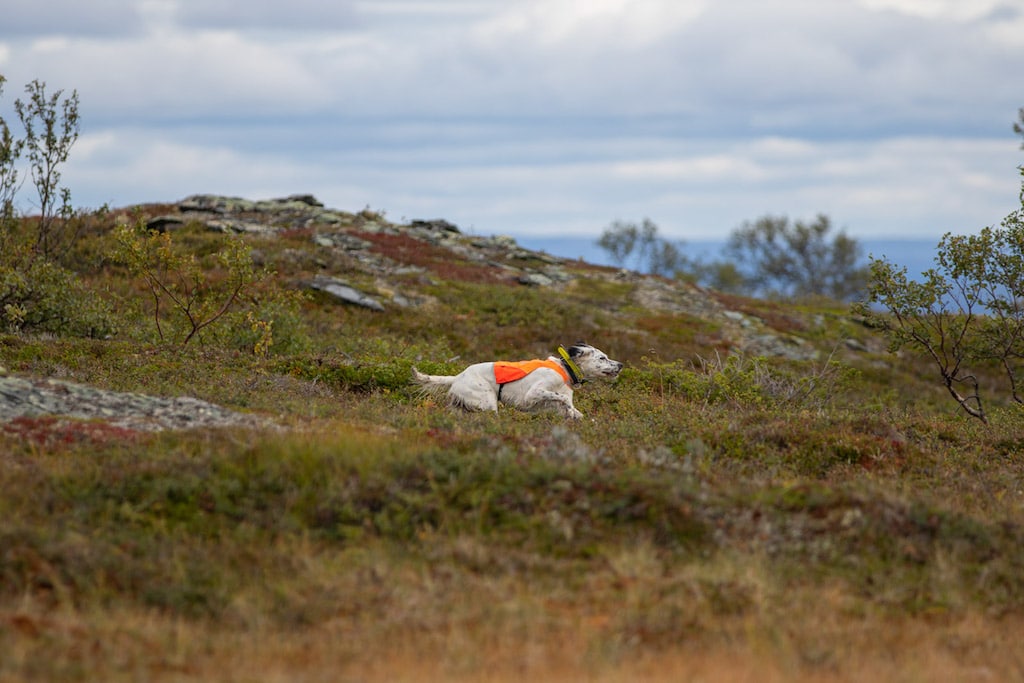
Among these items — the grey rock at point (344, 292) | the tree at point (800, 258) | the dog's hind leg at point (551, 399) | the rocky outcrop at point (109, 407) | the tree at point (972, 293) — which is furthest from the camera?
the tree at point (800, 258)

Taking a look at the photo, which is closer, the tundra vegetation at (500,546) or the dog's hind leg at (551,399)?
the tundra vegetation at (500,546)

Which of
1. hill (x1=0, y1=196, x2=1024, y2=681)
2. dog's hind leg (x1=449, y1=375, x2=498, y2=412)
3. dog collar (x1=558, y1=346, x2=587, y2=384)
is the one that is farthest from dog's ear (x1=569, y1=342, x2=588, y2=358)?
dog's hind leg (x1=449, y1=375, x2=498, y2=412)

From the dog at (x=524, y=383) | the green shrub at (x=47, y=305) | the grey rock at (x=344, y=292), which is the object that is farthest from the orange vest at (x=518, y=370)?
the grey rock at (x=344, y=292)

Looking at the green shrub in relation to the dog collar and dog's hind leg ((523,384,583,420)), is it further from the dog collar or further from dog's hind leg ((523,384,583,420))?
the dog collar

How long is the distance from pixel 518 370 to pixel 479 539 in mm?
6585

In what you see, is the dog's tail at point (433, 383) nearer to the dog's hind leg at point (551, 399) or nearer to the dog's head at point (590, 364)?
the dog's hind leg at point (551, 399)

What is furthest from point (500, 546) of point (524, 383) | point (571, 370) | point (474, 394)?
point (571, 370)

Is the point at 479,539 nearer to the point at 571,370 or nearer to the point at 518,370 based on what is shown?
the point at 518,370

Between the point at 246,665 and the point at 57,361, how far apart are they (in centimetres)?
1084

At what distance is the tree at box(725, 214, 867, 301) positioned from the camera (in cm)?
9900

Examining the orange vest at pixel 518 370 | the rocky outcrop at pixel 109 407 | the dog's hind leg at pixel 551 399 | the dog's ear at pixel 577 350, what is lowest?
the rocky outcrop at pixel 109 407

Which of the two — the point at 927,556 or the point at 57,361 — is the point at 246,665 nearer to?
the point at 927,556

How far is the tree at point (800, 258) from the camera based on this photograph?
3898 inches

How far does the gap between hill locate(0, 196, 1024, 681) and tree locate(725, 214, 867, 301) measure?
87564 millimetres
